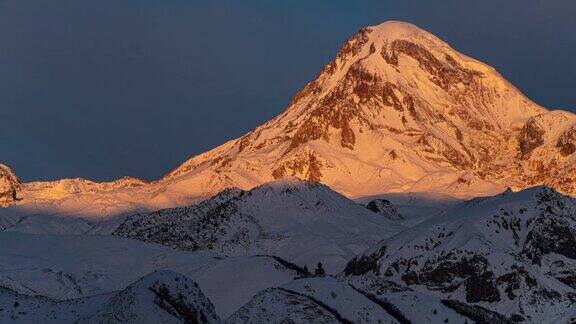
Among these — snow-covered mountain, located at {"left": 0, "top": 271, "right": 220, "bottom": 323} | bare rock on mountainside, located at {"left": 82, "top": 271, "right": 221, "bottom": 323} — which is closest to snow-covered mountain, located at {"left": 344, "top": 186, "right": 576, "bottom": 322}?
snow-covered mountain, located at {"left": 0, "top": 271, "right": 220, "bottom": 323}

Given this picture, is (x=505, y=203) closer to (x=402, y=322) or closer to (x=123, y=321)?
(x=402, y=322)

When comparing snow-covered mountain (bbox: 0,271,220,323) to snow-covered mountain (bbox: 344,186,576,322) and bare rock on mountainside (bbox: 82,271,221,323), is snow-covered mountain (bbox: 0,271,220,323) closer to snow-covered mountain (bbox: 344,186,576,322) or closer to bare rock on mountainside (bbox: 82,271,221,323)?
bare rock on mountainside (bbox: 82,271,221,323)

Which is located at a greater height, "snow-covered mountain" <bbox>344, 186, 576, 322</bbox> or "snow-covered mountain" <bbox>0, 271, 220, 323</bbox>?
"snow-covered mountain" <bbox>344, 186, 576, 322</bbox>

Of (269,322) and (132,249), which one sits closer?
(269,322)

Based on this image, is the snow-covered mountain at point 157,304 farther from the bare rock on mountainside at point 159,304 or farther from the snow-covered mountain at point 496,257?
the snow-covered mountain at point 496,257

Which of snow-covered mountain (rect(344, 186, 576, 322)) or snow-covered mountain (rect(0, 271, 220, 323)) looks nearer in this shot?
snow-covered mountain (rect(0, 271, 220, 323))

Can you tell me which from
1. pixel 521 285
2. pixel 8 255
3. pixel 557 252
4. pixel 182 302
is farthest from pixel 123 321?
pixel 557 252

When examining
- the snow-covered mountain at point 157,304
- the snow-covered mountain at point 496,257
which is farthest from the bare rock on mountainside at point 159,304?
the snow-covered mountain at point 496,257

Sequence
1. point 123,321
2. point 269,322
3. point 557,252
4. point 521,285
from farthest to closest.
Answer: point 557,252
point 521,285
point 269,322
point 123,321
